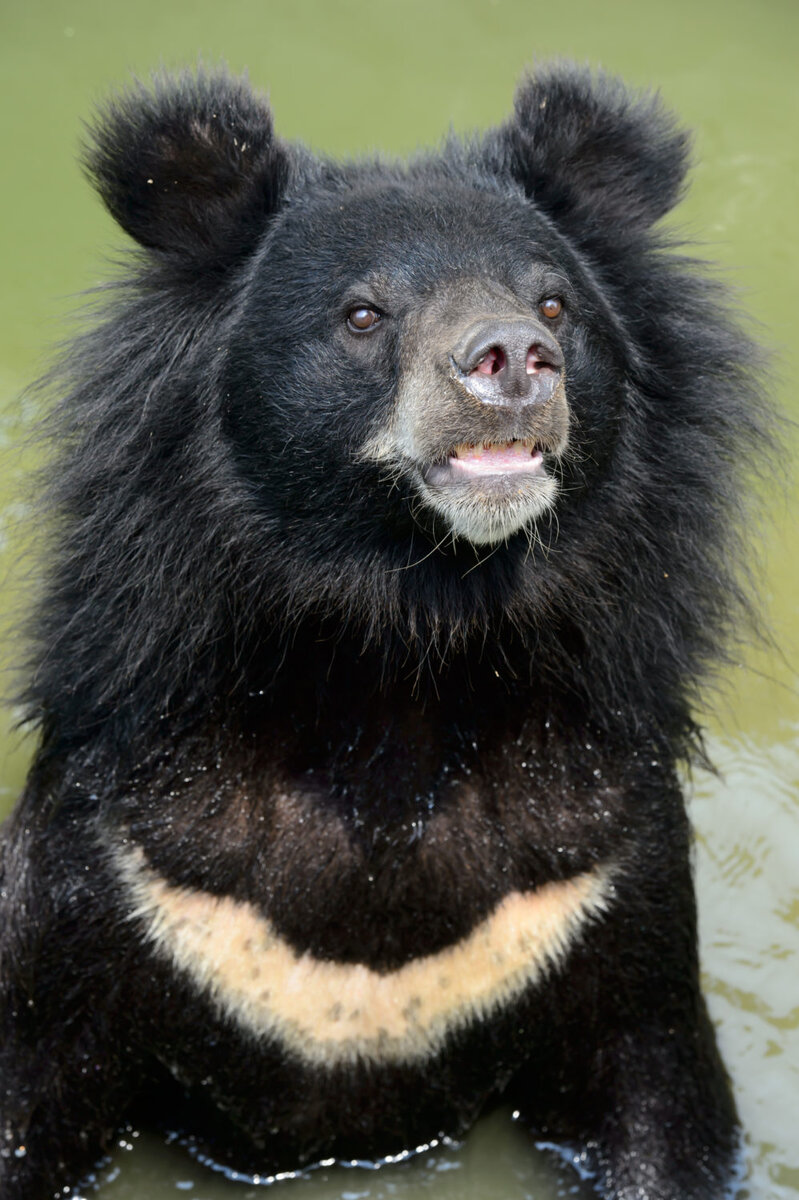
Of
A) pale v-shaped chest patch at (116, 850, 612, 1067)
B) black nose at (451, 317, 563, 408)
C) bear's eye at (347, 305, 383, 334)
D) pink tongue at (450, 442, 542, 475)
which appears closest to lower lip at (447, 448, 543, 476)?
pink tongue at (450, 442, 542, 475)

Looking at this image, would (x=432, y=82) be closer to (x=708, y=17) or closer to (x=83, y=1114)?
(x=708, y=17)

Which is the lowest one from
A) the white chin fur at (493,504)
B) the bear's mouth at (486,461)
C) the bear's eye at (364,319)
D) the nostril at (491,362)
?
the white chin fur at (493,504)

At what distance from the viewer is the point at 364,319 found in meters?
3.39

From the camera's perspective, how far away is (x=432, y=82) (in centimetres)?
782

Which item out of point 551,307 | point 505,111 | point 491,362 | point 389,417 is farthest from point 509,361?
point 505,111

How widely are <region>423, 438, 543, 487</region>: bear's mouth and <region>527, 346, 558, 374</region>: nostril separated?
0.43 feet

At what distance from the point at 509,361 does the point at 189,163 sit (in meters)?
0.95

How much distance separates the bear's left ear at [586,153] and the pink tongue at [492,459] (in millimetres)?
818

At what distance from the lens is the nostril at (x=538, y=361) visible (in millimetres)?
Answer: 3082

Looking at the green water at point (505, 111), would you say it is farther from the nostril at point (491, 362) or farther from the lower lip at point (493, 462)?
the nostril at point (491, 362)

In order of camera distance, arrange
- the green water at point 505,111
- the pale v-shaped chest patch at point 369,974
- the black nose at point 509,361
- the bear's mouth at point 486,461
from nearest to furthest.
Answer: the black nose at point 509,361, the bear's mouth at point 486,461, the pale v-shaped chest patch at point 369,974, the green water at point 505,111

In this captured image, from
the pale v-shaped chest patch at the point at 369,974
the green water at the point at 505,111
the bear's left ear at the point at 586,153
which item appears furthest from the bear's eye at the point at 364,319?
the green water at the point at 505,111

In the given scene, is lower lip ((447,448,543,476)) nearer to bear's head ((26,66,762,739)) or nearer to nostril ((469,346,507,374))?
bear's head ((26,66,762,739))

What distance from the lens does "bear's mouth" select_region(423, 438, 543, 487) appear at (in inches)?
124
